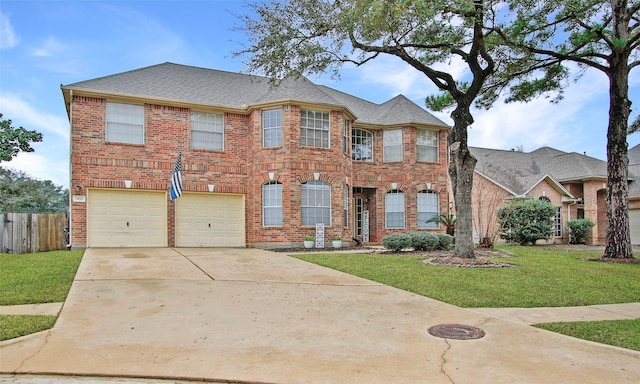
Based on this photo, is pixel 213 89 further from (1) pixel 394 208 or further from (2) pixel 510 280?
(2) pixel 510 280

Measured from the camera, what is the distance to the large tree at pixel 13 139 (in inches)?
830

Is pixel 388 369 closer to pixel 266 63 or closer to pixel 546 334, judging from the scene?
pixel 546 334

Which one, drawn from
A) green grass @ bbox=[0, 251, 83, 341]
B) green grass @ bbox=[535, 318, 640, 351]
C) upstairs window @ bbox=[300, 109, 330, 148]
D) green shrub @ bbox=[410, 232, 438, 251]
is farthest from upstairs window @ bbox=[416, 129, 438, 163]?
green grass @ bbox=[535, 318, 640, 351]

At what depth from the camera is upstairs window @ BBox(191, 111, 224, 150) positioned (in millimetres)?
17484

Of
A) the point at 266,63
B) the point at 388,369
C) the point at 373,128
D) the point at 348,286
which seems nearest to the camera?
the point at 388,369

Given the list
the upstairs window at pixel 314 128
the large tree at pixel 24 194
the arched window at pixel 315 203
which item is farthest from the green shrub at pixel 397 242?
the large tree at pixel 24 194

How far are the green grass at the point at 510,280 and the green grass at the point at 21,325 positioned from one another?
560 cm

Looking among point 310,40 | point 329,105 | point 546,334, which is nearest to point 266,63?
point 310,40

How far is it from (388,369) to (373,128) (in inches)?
705

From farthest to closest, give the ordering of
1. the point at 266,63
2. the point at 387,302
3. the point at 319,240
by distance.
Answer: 1. the point at 319,240
2. the point at 266,63
3. the point at 387,302

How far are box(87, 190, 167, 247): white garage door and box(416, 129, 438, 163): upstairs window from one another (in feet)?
38.4

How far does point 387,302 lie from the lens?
6.97m

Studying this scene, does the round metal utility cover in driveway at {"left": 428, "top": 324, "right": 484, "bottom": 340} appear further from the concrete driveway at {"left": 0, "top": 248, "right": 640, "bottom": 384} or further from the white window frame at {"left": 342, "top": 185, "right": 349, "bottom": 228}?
the white window frame at {"left": 342, "top": 185, "right": 349, "bottom": 228}

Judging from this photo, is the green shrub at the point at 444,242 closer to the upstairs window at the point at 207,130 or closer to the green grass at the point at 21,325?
the upstairs window at the point at 207,130
